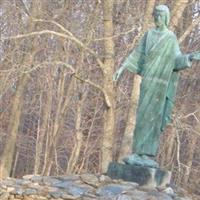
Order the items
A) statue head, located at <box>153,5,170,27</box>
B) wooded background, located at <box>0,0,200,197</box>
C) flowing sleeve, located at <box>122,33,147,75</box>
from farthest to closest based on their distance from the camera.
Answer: wooded background, located at <box>0,0,200,197</box> → flowing sleeve, located at <box>122,33,147,75</box> → statue head, located at <box>153,5,170,27</box>

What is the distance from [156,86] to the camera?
771cm

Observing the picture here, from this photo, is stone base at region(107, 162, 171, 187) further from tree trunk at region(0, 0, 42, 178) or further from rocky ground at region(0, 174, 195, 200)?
tree trunk at region(0, 0, 42, 178)

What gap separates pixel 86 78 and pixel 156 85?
8.35 m

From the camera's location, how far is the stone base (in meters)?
7.37

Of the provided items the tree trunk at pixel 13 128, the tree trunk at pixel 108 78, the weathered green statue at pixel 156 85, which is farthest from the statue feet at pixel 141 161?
the tree trunk at pixel 13 128

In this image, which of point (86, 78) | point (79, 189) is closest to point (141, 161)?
point (79, 189)

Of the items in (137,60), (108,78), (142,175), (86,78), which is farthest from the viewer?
(86,78)

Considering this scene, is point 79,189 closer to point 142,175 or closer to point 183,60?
point 142,175

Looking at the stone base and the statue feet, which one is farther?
the statue feet

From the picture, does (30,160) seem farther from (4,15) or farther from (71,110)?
(4,15)

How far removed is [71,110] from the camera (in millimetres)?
21844

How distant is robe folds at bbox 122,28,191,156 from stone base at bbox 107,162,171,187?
0.34 meters

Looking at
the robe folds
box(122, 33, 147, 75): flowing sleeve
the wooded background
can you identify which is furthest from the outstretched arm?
the wooded background

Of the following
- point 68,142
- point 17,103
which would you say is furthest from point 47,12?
point 68,142
